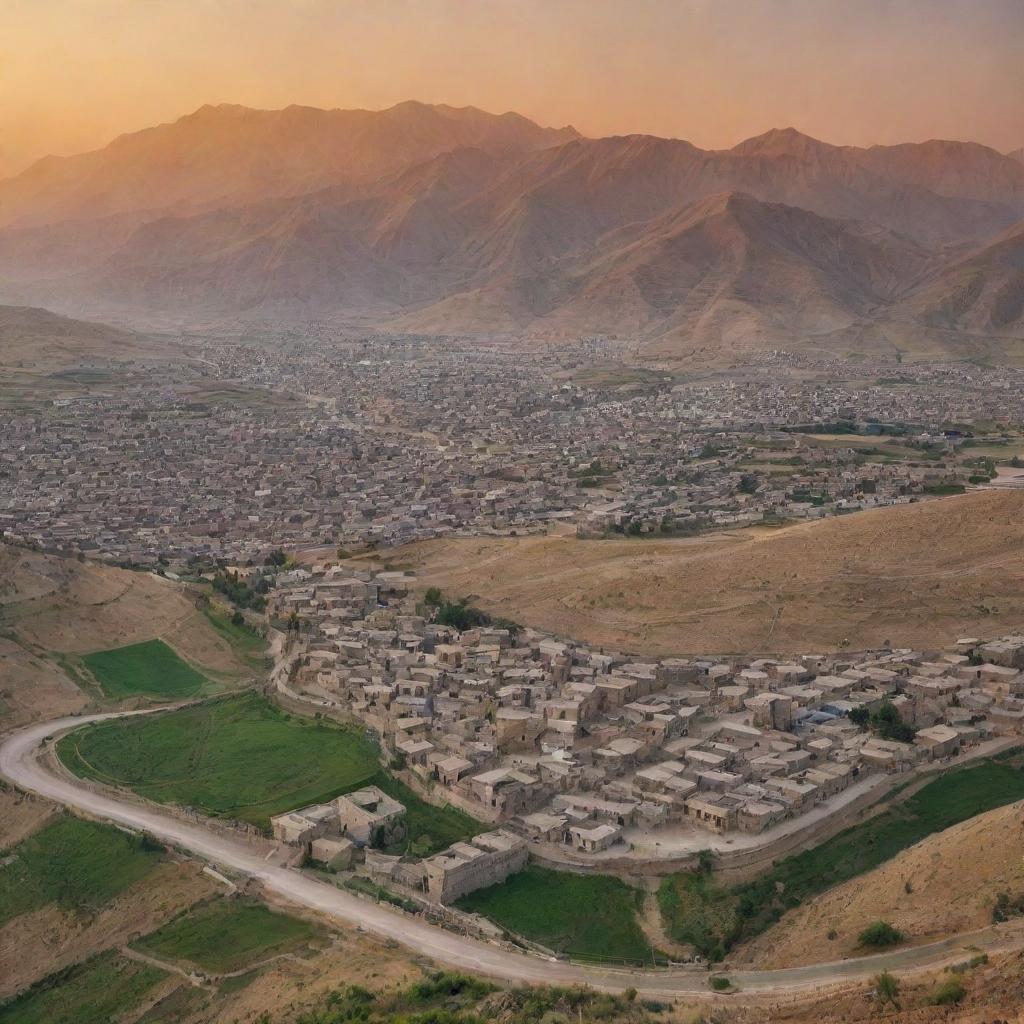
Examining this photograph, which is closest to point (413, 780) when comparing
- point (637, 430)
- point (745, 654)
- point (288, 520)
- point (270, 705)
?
point (270, 705)

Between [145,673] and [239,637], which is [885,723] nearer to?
[239,637]

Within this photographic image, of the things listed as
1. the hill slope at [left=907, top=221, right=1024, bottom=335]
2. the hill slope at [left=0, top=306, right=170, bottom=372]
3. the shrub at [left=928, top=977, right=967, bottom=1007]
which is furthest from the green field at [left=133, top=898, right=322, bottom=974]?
the hill slope at [left=907, top=221, right=1024, bottom=335]

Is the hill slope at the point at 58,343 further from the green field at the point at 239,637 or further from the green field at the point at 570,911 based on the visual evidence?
the green field at the point at 570,911

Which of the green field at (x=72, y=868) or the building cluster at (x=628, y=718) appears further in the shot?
the building cluster at (x=628, y=718)

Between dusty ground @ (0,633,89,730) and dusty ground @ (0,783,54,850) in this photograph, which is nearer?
dusty ground @ (0,783,54,850)

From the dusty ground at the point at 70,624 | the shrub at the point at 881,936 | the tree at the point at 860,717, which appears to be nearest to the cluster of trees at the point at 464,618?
the dusty ground at the point at 70,624

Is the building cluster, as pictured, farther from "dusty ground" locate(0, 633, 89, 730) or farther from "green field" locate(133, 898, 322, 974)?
"dusty ground" locate(0, 633, 89, 730)
